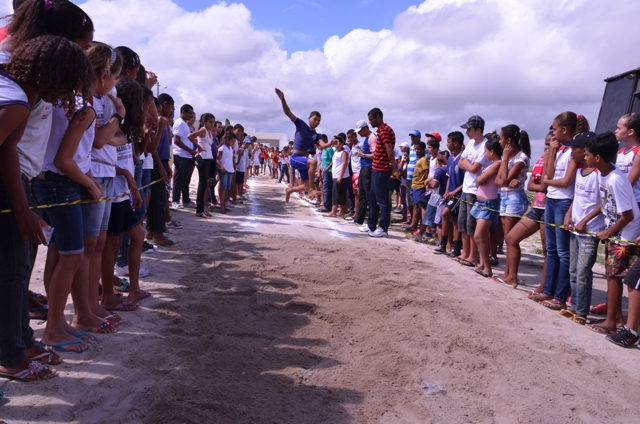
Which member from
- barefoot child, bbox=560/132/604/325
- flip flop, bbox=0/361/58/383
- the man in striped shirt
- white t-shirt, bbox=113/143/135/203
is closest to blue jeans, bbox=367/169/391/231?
the man in striped shirt

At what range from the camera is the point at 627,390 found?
10.1 ft

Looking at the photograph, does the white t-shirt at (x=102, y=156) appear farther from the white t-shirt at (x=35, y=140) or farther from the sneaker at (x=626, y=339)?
the sneaker at (x=626, y=339)

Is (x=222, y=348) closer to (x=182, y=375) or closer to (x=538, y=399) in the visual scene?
(x=182, y=375)

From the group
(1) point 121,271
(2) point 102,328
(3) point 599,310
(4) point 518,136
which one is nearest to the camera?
(2) point 102,328

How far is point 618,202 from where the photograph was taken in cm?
414

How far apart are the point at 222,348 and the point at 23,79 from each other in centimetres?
201

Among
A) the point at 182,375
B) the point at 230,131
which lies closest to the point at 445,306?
the point at 182,375

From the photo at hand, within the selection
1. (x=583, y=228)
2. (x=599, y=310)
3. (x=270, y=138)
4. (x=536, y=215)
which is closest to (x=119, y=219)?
(x=583, y=228)

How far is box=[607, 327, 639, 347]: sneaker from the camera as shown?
3916 mm

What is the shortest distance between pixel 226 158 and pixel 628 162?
7.96m

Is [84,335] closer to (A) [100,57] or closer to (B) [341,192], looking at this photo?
(A) [100,57]

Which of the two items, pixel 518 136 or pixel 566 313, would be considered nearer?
pixel 566 313

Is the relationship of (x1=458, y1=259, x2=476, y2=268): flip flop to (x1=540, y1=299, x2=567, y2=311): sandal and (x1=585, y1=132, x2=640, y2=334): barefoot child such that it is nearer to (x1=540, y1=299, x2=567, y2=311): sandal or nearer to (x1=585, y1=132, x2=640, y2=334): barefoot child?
(x1=540, y1=299, x2=567, y2=311): sandal

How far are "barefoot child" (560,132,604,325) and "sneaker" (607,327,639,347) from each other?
49cm
